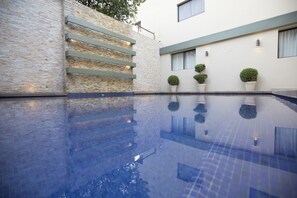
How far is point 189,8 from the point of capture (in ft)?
30.3

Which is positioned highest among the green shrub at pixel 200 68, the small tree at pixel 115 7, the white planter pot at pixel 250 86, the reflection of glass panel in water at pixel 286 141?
the small tree at pixel 115 7

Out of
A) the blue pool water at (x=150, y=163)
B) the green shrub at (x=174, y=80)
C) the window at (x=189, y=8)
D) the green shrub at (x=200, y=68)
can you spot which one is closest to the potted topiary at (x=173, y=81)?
the green shrub at (x=174, y=80)

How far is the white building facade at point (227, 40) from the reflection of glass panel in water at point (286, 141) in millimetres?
6139

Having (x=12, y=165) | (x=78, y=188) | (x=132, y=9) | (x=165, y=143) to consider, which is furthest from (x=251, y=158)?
(x=132, y=9)

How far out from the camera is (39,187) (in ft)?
2.43

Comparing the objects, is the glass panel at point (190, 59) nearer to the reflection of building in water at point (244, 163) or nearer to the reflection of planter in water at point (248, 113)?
the reflection of planter in water at point (248, 113)

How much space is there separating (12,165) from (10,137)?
622 millimetres

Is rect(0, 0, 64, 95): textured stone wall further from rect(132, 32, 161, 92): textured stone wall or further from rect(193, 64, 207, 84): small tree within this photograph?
rect(193, 64, 207, 84): small tree

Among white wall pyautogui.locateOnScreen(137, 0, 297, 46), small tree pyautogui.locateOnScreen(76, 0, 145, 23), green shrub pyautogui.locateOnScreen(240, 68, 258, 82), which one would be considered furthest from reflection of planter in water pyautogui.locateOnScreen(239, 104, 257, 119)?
small tree pyautogui.locateOnScreen(76, 0, 145, 23)

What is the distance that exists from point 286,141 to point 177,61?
8.93m

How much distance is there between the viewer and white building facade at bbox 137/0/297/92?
6.28 meters

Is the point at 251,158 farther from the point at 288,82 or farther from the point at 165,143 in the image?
the point at 288,82

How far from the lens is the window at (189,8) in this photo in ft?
28.8

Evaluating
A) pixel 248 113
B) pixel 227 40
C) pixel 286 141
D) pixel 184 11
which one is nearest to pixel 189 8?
pixel 184 11
